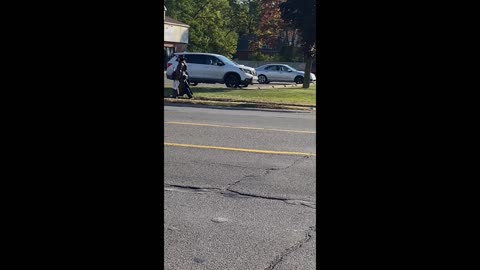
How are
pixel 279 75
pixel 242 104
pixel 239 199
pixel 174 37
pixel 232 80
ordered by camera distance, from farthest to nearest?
pixel 174 37 < pixel 279 75 < pixel 232 80 < pixel 242 104 < pixel 239 199

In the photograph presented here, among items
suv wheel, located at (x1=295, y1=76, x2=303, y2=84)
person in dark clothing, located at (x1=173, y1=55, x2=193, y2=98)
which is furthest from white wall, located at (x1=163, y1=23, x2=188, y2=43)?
person in dark clothing, located at (x1=173, y1=55, x2=193, y2=98)

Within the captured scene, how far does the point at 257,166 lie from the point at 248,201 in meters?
1.85

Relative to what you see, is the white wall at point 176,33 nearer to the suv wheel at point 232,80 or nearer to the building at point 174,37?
the building at point 174,37

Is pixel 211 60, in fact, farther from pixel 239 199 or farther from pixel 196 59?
pixel 239 199

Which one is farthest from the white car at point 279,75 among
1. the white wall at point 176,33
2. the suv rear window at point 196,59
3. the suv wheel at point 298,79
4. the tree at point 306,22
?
the suv rear window at point 196,59

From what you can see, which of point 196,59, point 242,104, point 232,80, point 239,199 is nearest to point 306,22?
point 232,80

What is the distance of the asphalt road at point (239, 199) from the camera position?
4465 mm

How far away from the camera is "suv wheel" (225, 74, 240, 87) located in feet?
89.9

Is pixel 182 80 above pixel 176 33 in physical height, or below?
below

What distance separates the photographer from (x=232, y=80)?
2752 centimetres

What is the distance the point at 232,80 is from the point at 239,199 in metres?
21.6
